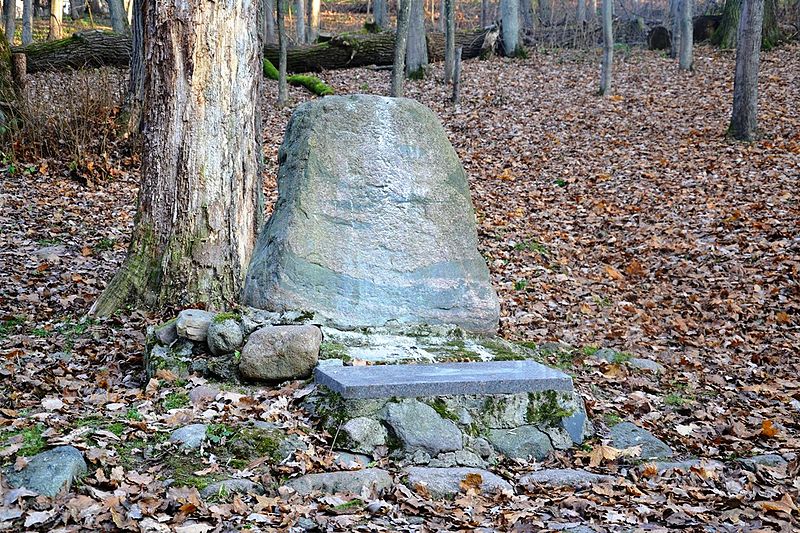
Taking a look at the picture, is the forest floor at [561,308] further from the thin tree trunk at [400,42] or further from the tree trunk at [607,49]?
the thin tree trunk at [400,42]

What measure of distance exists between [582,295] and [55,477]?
20.8ft

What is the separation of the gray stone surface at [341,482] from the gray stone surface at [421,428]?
1.58ft

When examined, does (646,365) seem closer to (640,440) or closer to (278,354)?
(640,440)

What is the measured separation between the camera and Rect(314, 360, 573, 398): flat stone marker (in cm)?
460

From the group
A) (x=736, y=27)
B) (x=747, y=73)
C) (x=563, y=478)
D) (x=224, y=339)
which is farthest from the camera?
(x=736, y=27)

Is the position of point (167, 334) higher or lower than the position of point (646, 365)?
higher

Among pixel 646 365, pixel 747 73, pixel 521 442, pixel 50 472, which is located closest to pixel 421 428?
pixel 521 442

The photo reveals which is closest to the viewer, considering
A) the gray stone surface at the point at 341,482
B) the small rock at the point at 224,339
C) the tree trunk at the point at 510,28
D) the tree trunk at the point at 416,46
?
the gray stone surface at the point at 341,482

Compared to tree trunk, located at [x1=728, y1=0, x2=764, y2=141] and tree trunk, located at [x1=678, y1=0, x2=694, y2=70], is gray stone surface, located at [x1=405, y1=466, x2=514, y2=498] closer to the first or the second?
tree trunk, located at [x1=728, y1=0, x2=764, y2=141]

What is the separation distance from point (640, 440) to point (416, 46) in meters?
17.4

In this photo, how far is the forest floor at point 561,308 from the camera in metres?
3.77

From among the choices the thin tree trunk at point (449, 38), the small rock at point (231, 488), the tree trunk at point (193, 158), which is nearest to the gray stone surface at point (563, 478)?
the small rock at point (231, 488)

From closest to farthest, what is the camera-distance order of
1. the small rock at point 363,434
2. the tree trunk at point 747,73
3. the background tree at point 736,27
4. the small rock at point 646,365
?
the small rock at point 363,434, the small rock at point 646,365, the tree trunk at point 747,73, the background tree at point 736,27

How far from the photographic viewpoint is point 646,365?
6.68 meters
